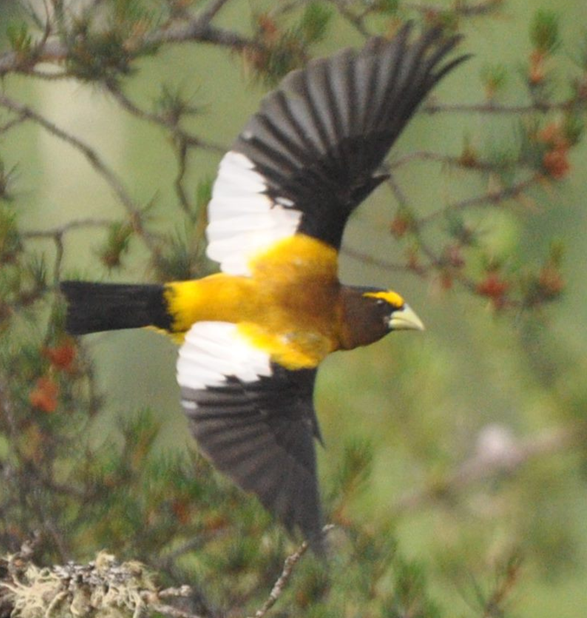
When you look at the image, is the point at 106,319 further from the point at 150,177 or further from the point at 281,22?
the point at 150,177

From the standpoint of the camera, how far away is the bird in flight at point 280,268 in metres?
1.43

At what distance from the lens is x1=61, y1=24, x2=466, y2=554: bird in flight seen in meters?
1.43

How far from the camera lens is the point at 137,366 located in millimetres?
6250

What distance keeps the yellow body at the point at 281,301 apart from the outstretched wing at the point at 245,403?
18 mm

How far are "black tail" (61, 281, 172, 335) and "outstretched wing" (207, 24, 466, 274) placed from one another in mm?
103

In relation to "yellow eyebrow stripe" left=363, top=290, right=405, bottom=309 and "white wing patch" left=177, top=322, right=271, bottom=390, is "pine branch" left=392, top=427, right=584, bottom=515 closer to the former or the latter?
"yellow eyebrow stripe" left=363, top=290, right=405, bottom=309

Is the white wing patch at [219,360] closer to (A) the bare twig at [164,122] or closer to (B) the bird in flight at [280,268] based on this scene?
(B) the bird in flight at [280,268]

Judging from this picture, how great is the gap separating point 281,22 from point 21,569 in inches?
29.2

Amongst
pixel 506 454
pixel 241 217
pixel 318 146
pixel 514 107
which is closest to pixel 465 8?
pixel 514 107

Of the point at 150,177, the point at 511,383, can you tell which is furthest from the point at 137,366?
the point at 511,383

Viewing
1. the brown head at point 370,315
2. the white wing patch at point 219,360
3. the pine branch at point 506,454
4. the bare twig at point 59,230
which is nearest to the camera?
the bare twig at point 59,230

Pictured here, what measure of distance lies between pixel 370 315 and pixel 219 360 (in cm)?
25

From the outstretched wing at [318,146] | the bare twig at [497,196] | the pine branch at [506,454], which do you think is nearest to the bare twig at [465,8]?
the outstretched wing at [318,146]

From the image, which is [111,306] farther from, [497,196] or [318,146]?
[497,196]
